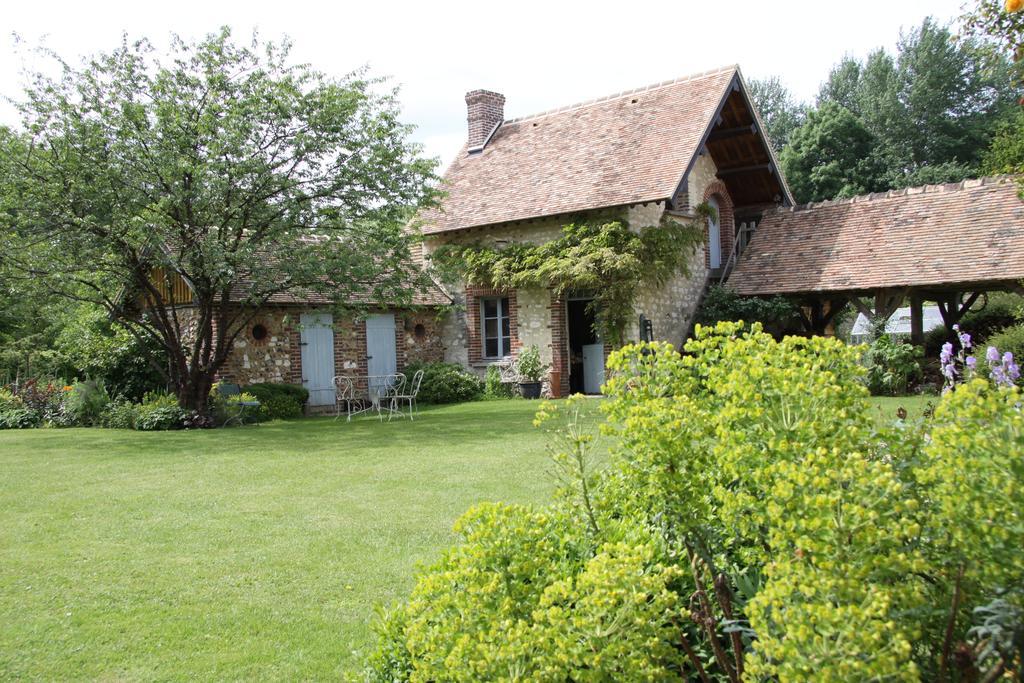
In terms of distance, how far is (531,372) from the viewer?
17.6m

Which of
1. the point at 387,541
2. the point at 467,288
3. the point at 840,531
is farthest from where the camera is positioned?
the point at 467,288

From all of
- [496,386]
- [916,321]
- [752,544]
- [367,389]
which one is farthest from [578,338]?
[752,544]

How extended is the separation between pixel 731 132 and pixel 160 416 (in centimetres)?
1333

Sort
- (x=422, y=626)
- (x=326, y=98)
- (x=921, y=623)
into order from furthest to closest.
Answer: (x=326, y=98) < (x=422, y=626) < (x=921, y=623)

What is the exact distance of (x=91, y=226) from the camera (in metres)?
12.9

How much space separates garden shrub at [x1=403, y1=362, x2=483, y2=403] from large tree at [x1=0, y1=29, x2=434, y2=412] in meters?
3.63

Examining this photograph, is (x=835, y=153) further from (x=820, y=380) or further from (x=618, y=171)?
(x=820, y=380)

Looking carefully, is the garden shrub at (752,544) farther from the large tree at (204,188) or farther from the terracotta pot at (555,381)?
the terracotta pot at (555,381)

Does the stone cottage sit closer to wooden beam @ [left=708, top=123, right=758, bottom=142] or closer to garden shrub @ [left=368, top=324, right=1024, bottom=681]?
wooden beam @ [left=708, top=123, right=758, bottom=142]

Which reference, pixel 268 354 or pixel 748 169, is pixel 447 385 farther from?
pixel 748 169

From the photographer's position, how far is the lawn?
391cm

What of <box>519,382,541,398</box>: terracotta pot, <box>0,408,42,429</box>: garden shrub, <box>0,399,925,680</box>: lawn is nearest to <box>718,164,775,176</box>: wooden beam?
<box>519,382,541,398</box>: terracotta pot

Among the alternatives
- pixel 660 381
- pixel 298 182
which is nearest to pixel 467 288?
pixel 298 182

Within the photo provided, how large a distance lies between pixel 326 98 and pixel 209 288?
3.87 meters
